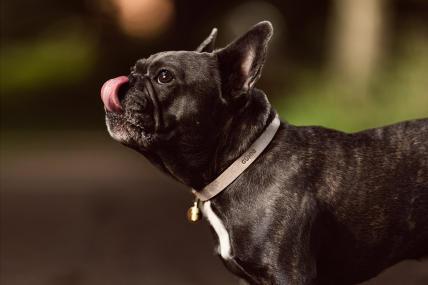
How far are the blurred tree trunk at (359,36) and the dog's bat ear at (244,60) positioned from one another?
7.25 meters

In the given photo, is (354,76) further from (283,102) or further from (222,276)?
(222,276)

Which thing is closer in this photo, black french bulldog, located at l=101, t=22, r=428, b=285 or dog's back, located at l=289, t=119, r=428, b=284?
black french bulldog, located at l=101, t=22, r=428, b=285

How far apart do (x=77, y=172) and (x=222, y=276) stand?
157 inches

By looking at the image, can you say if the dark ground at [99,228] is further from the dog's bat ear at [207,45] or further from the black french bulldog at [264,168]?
the dog's bat ear at [207,45]

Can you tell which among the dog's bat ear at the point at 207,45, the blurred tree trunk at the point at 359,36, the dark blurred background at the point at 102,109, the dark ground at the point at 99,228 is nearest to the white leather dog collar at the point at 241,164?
the dark ground at the point at 99,228

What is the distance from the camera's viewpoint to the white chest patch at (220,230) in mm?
2848

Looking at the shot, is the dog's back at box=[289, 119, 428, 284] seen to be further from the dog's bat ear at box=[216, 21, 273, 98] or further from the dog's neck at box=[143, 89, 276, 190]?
the dog's bat ear at box=[216, 21, 273, 98]

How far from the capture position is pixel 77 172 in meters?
7.58


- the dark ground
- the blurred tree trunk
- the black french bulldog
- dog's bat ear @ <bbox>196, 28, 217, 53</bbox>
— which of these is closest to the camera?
the black french bulldog

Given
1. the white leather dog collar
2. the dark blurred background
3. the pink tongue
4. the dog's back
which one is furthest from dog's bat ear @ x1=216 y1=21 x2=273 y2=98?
the dark blurred background

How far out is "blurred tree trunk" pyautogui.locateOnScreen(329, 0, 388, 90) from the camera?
9.91 meters

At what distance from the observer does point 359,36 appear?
10102 mm

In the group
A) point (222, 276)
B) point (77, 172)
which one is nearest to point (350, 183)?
point (222, 276)

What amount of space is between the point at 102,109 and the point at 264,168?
861 cm
